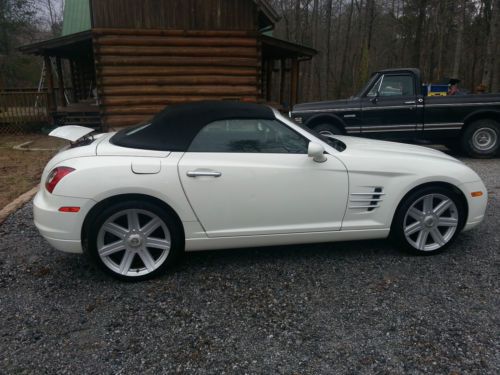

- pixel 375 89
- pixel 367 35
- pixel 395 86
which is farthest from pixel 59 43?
pixel 367 35

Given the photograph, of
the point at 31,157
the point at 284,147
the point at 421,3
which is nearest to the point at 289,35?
the point at 421,3

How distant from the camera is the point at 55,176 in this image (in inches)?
127

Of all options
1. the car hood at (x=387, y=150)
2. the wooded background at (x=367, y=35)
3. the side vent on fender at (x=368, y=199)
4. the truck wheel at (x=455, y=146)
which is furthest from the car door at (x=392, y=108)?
the wooded background at (x=367, y=35)

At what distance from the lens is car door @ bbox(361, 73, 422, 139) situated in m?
8.90

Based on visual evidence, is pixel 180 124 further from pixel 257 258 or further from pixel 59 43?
pixel 59 43

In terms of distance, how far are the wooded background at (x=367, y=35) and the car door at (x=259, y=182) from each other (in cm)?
1911

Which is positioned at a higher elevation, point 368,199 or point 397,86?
point 397,86

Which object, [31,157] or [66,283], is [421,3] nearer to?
[31,157]

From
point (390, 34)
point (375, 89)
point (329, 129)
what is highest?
point (390, 34)

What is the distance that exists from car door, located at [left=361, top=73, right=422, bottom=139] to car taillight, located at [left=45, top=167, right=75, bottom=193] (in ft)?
23.5

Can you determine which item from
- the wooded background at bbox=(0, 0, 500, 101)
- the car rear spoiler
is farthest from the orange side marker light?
the wooded background at bbox=(0, 0, 500, 101)

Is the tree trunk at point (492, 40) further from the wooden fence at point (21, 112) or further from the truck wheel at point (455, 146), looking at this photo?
the wooden fence at point (21, 112)

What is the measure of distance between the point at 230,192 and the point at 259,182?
26 centimetres

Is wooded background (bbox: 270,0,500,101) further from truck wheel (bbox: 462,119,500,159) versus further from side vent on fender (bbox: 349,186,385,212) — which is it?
side vent on fender (bbox: 349,186,385,212)
